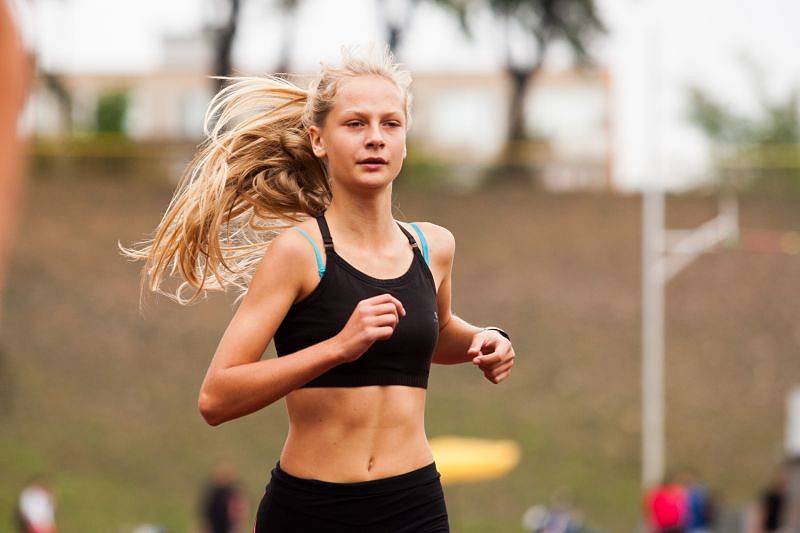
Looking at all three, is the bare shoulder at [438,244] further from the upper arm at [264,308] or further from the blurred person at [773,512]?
the blurred person at [773,512]

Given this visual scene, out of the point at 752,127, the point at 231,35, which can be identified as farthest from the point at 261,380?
the point at 752,127

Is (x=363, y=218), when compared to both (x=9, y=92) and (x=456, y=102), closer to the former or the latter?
(x=9, y=92)

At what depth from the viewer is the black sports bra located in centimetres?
328

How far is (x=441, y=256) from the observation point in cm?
367

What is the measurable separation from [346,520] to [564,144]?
172ft

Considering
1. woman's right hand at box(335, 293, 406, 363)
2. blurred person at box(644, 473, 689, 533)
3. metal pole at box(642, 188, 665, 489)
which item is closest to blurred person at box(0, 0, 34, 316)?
woman's right hand at box(335, 293, 406, 363)

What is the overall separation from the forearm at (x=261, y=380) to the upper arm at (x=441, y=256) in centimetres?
58

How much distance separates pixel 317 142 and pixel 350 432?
2.76 ft

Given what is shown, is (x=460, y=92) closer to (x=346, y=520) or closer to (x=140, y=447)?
(x=140, y=447)

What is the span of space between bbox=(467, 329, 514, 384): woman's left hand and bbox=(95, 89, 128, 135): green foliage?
3915cm

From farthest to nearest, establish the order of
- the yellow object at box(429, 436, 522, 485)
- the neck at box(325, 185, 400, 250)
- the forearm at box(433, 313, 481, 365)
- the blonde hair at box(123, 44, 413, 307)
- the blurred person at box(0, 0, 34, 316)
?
the yellow object at box(429, 436, 522, 485) < the blurred person at box(0, 0, 34, 316) < the forearm at box(433, 313, 481, 365) < the blonde hair at box(123, 44, 413, 307) < the neck at box(325, 185, 400, 250)

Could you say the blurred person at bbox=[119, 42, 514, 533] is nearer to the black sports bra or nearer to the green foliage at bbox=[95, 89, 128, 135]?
the black sports bra

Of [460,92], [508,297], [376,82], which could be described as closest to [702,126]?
[460,92]

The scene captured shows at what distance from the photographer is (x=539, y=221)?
34.2m
